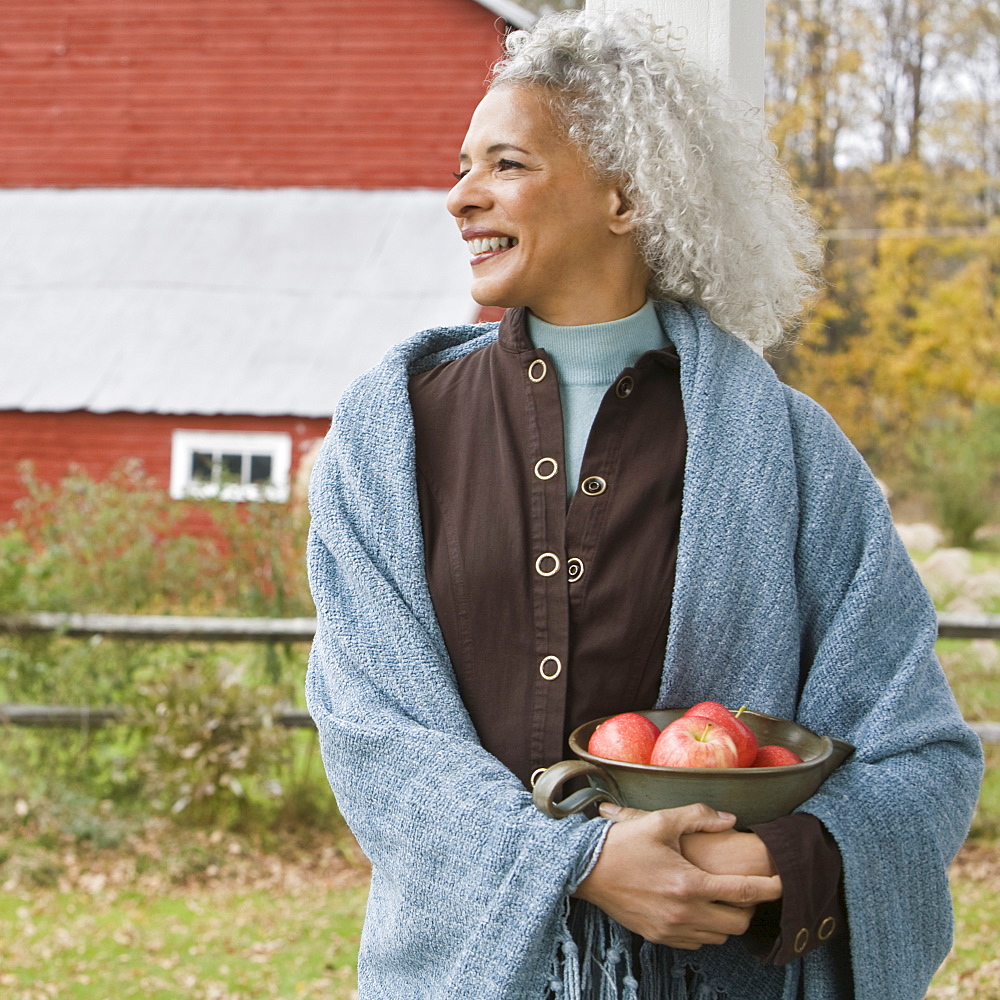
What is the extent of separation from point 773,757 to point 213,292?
10.4 m

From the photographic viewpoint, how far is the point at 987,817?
5.19m

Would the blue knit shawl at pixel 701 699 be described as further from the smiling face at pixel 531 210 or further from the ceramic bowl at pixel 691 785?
the smiling face at pixel 531 210

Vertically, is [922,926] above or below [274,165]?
below

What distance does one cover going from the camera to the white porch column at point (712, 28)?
2168 millimetres

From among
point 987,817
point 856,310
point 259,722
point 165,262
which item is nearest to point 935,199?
point 856,310

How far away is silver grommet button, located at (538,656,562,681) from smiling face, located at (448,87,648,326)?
0.56 metres

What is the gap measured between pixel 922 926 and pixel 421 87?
10628 mm

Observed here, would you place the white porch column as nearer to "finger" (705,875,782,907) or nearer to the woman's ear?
the woman's ear

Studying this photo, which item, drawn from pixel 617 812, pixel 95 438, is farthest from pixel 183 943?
pixel 95 438

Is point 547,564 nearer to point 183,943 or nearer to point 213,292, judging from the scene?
point 183,943

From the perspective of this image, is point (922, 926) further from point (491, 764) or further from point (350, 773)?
point (350, 773)

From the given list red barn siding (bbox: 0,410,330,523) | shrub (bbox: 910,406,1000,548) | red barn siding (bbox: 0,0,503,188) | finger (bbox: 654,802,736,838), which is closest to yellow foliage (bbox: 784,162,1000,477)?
shrub (bbox: 910,406,1000,548)

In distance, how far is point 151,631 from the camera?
17.0 feet

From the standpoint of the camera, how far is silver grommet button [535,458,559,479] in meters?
1.87
